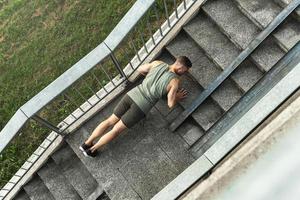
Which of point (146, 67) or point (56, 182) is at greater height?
point (146, 67)

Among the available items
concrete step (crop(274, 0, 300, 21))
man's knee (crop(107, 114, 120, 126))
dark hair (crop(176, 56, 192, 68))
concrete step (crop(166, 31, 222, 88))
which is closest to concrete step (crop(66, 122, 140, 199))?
man's knee (crop(107, 114, 120, 126))

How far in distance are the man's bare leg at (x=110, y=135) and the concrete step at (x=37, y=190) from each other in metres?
1.44

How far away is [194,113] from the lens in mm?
6688

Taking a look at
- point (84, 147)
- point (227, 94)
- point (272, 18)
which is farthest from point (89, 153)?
point (272, 18)

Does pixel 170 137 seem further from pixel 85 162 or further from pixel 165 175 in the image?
pixel 85 162

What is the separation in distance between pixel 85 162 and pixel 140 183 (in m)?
0.99

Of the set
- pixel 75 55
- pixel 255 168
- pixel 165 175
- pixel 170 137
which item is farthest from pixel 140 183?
pixel 75 55

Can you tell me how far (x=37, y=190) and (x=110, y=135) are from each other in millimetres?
1954

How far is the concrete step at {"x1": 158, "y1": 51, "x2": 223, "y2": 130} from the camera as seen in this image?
21.7 feet

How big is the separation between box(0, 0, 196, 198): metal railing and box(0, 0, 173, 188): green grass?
0.04m

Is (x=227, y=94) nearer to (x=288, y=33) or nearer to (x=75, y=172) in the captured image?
(x=288, y=33)

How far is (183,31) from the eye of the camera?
7.07 meters

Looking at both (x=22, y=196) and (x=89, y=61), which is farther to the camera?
(x=22, y=196)

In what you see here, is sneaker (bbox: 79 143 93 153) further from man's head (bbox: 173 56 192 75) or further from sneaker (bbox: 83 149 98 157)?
man's head (bbox: 173 56 192 75)
